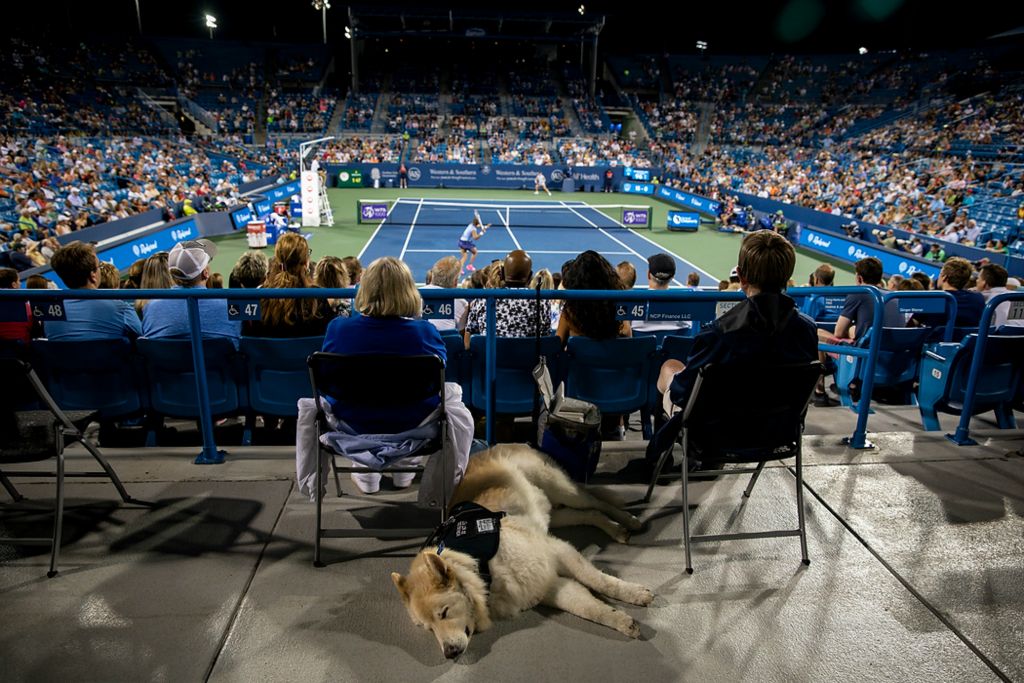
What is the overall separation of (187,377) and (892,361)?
665 cm

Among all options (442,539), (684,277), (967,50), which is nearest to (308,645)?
(442,539)

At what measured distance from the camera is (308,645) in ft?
10.3

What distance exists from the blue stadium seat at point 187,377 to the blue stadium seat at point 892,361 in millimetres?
5709

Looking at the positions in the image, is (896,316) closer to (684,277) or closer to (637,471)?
(637,471)

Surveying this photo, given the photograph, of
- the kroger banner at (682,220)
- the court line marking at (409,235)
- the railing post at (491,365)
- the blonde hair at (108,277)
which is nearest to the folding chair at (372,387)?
the railing post at (491,365)

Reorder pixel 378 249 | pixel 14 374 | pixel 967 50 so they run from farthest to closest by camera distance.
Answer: pixel 967 50, pixel 378 249, pixel 14 374

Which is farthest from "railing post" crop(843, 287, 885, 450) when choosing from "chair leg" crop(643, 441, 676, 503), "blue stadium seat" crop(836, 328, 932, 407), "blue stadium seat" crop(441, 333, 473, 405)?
"blue stadium seat" crop(441, 333, 473, 405)

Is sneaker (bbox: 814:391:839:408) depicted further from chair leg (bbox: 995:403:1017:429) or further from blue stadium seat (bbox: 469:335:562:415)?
blue stadium seat (bbox: 469:335:562:415)

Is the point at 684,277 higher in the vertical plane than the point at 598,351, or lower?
lower

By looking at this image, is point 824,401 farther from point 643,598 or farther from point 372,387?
point 372,387

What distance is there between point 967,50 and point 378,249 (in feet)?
142

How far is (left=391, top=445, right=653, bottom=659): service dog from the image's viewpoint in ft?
9.66

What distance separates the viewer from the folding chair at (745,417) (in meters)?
3.53

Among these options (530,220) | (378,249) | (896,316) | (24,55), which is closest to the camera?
(896,316)
